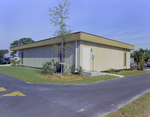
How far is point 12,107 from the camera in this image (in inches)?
189

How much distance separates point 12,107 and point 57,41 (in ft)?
34.6

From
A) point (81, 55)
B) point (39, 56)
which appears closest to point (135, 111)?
point (81, 55)

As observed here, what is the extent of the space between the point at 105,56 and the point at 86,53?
3.69 metres

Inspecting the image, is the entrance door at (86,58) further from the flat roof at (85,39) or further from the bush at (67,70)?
the bush at (67,70)

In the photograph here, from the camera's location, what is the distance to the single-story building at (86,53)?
13039mm

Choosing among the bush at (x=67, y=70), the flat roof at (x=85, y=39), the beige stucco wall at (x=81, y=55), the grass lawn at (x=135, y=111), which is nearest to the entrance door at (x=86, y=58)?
the beige stucco wall at (x=81, y=55)

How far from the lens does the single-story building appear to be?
42.8 ft

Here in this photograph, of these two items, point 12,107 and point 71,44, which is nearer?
point 12,107

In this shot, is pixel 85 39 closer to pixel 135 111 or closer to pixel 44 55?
pixel 44 55

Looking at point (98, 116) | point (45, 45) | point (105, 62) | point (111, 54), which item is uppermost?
point (45, 45)

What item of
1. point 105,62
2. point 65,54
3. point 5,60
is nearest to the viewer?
point 65,54

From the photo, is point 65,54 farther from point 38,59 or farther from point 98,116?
point 98,116

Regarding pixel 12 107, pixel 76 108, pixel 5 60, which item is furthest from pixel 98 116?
pixel 5 60

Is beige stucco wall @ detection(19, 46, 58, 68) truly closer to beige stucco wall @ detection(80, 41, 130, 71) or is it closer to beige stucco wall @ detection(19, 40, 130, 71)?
beige stucco wall @ detection(19, 40, 130, 71)
